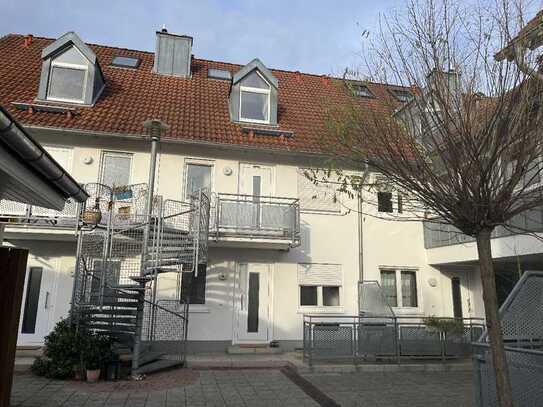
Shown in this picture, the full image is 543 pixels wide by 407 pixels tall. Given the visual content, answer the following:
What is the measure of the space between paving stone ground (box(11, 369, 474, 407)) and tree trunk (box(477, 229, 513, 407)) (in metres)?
2.94

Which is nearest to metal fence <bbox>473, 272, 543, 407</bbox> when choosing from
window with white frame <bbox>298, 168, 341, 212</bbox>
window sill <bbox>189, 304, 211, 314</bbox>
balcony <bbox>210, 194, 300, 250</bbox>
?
balcony <bbox>210, 194, 300, 250</bbox>

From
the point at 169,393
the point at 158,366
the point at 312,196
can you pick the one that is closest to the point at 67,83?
the point at 312,196

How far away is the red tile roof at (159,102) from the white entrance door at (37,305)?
3771 millimetres

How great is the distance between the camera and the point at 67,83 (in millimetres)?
12711

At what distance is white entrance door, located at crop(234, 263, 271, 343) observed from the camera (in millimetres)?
11586

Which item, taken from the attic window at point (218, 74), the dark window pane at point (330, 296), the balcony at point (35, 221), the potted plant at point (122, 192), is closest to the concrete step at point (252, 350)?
the dark window pane at point (330, 296)

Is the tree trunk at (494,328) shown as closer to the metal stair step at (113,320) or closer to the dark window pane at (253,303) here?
the metal stair step at (113,320)

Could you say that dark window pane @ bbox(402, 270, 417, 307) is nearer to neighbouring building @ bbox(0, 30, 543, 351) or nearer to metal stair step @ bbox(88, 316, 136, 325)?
neighbouring building @ bbox(0, 30, 543, 351)

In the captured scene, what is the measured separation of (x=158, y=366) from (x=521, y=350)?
6.88 metres

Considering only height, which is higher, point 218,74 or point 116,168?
point 218,74

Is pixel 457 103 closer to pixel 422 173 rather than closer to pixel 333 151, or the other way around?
pixel 422 173

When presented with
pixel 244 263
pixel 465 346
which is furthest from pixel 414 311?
pixel 244 263

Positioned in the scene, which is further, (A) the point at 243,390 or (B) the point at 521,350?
(A) the point at 243,390

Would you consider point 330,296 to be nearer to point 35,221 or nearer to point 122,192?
point 122,192
